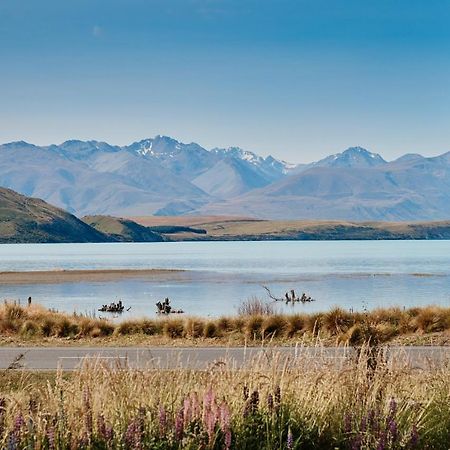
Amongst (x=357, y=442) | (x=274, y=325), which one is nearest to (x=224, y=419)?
(x=357, y=442)

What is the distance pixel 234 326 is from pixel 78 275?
2659 inches

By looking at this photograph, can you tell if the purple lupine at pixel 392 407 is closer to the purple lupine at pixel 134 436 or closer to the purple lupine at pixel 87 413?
the purple lupine at pixel 134 436

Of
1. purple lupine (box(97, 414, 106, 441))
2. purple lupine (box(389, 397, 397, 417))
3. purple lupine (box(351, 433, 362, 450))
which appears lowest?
purple lupine (box(351, 433, 362, 450))

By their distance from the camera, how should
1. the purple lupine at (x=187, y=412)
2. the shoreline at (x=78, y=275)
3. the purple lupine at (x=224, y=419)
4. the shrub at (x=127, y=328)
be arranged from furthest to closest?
1. the shoreline at (x=78, y=275)
2. the shrub at (x=127, y=328)
3. the purple lupine at (x=187, y=412)
4. the purple lupine at (x=224, y=419)

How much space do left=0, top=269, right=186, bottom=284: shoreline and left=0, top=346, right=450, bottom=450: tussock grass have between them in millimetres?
72294

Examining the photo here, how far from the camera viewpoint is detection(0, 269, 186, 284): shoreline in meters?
84.4

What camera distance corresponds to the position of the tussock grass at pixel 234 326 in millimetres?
26750

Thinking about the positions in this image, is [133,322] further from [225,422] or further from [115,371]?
[225,422]

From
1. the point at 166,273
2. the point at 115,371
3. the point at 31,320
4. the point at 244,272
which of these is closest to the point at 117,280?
the point at 166,273

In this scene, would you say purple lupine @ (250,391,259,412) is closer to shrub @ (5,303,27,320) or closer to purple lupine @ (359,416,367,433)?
purple lupine @ (359,416,367,433)

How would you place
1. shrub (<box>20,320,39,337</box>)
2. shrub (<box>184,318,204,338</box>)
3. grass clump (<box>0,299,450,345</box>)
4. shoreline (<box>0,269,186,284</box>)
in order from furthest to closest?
shoreline (<box>0,269,186,284</box>) < shrub (<box>20,320,39,337</box>) < shrub (<box>184,318,204,338</box>) < grass clump (<box>0,299,450,345</box>)

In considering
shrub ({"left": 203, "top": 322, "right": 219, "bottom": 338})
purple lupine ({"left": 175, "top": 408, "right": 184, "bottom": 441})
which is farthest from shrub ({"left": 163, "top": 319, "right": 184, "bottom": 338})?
purple lupine ({"left": 175, "top": 408, "right": 184, "bottom": 441})

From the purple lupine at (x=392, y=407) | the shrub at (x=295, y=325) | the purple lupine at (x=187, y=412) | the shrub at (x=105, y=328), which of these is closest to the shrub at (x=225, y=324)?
the shrub at (x=295, y=325)

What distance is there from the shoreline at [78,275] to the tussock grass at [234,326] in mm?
54402
